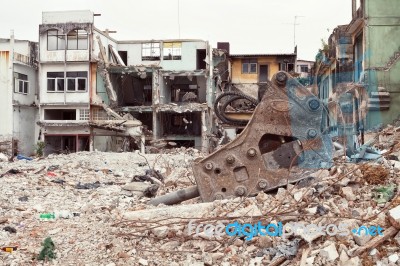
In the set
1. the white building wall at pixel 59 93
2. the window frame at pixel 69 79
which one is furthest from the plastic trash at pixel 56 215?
the window frame at pixel 69 79

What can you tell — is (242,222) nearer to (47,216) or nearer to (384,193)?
(384,193)

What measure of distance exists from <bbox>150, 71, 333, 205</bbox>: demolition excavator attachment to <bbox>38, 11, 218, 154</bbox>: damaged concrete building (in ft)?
88.2

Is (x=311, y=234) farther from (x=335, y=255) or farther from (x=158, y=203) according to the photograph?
(x=158, y=203)

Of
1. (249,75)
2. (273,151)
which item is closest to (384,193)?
(273,151)

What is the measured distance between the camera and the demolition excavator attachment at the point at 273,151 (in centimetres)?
716

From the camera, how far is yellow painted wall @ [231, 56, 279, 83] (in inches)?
1682

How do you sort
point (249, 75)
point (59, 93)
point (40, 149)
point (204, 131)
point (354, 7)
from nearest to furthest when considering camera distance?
point (354, 7), point (40, 149), point (59, 93), point (204, 131), point (249, 75)

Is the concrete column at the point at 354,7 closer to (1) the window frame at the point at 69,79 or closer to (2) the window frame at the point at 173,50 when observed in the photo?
(2) the window frame at the point at 173,50

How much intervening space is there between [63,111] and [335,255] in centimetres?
3467

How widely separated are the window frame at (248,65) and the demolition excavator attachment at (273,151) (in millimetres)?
36283

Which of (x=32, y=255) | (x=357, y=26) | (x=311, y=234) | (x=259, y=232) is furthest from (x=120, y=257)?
(x=357, y=26)

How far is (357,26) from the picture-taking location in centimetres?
2175

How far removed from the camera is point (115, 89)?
38.5m

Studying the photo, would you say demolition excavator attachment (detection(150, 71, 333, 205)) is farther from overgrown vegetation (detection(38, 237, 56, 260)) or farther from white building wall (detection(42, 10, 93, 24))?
white building wall (detection(42, 10, 93, 24))
